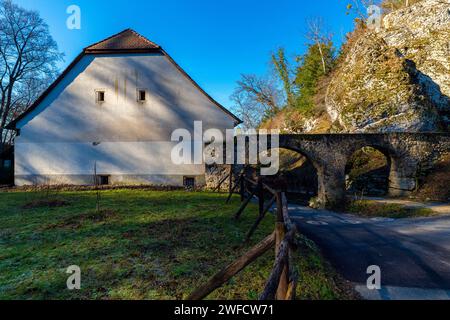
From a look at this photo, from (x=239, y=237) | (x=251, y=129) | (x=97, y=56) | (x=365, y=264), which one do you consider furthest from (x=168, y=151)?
(x=251, y=129)

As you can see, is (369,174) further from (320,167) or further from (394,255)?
(394,255)

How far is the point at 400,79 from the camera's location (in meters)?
18.4

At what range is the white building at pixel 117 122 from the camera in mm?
14391

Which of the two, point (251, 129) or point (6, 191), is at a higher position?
point (251, 129)

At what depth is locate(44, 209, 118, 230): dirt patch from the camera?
639cm

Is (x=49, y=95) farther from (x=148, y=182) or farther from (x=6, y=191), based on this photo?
(x=148, y=182)

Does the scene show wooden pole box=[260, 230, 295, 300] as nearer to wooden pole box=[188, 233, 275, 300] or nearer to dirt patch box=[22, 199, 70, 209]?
wooden pole box=[188, 233, 275, 300]

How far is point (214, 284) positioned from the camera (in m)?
2.00

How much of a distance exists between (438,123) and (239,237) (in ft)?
70.1

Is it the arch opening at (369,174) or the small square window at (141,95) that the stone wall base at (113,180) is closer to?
the small square window at (141,95)

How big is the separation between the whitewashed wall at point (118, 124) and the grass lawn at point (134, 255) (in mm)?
6698

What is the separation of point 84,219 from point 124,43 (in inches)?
508

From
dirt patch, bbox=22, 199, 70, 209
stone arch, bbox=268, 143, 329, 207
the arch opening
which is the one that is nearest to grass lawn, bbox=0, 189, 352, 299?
dirt patch, bbox=22, 199, 70, 209

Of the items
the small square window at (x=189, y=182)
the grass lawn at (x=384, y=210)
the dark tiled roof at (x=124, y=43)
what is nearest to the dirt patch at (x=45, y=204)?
the small square window at (x=189, y=182)
